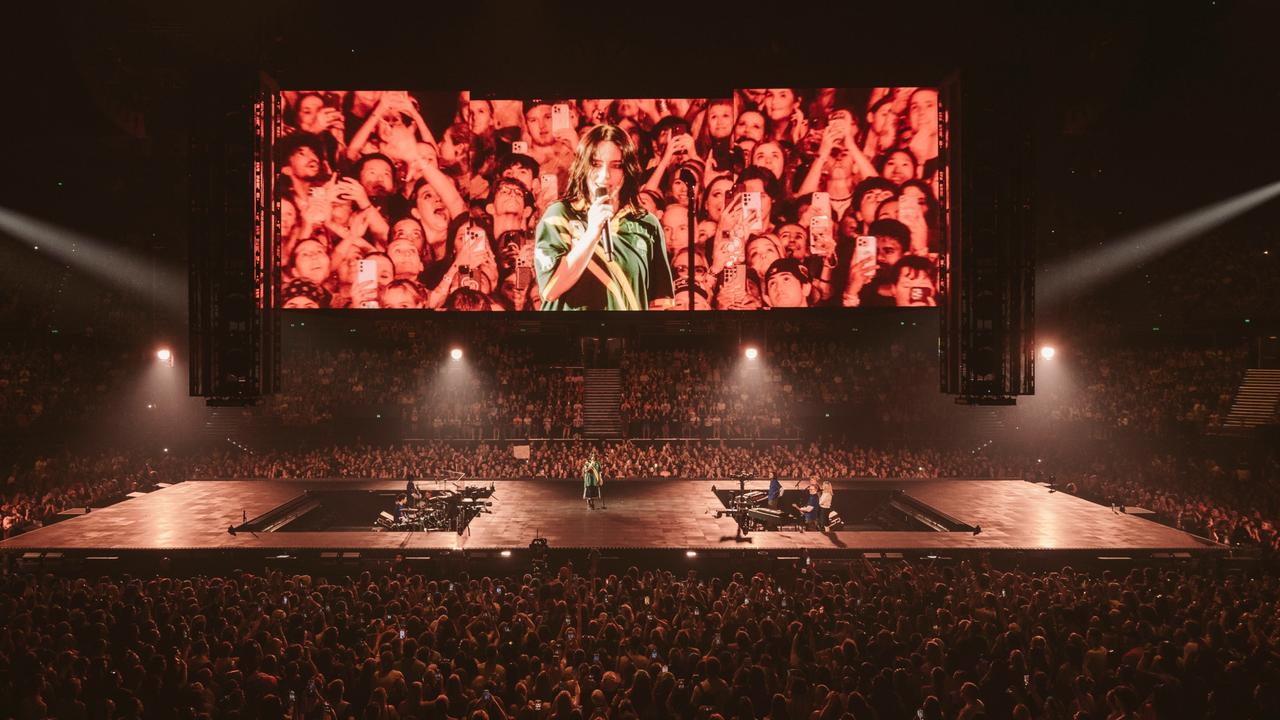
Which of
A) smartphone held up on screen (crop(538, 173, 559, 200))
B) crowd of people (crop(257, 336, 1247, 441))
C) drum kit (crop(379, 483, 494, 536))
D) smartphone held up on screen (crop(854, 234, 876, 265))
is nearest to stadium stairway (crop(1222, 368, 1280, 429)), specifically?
crowd of people (crop(257, 336, 1247, 441))

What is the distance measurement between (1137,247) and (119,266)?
106 ft

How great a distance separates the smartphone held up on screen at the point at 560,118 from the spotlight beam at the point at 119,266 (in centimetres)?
1359

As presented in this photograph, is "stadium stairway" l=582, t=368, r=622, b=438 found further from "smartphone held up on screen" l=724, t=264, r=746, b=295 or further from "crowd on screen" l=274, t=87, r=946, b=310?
"smartphone held up on screen" l=724, t=264, r=746, b=295

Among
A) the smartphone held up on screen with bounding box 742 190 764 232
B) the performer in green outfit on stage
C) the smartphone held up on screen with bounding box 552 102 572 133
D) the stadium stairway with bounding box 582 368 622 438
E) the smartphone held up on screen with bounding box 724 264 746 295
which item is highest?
the smartphone held up on screen with bounding box 552 102 572 133

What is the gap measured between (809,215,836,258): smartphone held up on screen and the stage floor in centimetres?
645

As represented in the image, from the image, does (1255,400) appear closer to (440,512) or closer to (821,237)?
(821,237)

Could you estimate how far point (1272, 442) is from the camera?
17891 millimetres

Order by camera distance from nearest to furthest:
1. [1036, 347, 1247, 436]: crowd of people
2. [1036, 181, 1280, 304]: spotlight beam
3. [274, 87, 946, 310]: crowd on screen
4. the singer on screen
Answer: [274, 87, 946, 310]: crowd on screen
the singer on screen
[1036, 347, 1247, 436]: crowd of people
[1036, 181, 1280, 304]: spotlight beam

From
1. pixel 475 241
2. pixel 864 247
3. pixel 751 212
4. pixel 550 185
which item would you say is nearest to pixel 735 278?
pixel 751 212

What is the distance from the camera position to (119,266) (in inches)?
942

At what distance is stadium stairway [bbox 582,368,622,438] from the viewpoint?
2381 cm

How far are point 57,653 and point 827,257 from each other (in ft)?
55.3

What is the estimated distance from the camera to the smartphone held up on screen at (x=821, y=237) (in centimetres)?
1888

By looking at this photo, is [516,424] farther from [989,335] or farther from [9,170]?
[9,170]
